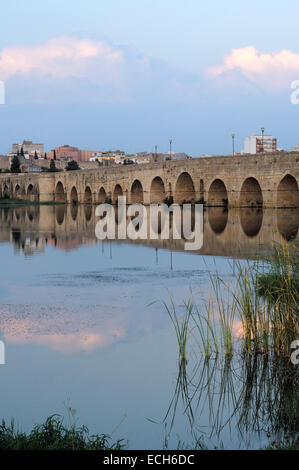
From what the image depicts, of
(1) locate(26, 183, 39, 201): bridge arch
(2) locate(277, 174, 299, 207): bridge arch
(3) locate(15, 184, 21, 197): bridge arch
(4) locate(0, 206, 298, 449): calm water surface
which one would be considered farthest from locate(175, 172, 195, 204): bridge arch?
(3) locate(15, 184, 21, 197): bridge arch

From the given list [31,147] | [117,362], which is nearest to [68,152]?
[31,147]

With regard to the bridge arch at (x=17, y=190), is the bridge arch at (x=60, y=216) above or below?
below

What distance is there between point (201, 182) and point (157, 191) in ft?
20.8

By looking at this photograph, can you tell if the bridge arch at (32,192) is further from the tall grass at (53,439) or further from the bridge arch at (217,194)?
the tall grass at (53,439)

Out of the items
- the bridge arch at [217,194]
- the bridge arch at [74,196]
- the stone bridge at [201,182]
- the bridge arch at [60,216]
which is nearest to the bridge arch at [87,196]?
the stone bridge at [201,182]

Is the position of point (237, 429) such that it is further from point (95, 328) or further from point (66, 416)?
point (95, 328)

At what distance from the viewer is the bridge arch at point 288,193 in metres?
27.3

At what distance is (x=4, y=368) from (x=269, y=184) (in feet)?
78.5

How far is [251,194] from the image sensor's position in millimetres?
30562

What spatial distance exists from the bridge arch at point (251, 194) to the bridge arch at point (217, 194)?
2158 millimetres

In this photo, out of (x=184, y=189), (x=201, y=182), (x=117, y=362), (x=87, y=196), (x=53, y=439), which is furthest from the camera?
(x=87, y=196)

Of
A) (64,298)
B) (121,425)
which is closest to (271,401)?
(121,425)

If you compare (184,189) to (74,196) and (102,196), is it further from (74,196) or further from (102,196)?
(74,196)

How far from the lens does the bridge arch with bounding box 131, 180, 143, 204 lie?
4097cm
